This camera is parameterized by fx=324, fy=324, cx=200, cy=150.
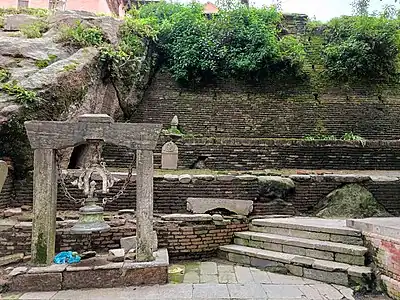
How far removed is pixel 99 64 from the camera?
29.6 feet

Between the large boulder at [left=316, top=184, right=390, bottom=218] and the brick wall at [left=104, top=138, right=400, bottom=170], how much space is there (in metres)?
1.88

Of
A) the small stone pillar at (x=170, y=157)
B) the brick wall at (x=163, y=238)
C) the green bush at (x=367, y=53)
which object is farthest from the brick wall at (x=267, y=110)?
the brick wall at (x=163, y=238)

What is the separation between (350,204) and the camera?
705 centimetres

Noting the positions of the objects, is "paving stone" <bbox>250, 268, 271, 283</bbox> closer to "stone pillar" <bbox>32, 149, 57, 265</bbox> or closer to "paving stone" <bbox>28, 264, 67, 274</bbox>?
"paving stone" <bbox>28, 264, 67, 274</bbox>

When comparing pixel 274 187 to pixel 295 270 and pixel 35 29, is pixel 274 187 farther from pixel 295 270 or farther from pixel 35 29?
pixel 35 29

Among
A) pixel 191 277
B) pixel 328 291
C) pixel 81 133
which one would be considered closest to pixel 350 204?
pixel 328 291

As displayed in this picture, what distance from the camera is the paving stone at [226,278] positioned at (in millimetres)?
4866

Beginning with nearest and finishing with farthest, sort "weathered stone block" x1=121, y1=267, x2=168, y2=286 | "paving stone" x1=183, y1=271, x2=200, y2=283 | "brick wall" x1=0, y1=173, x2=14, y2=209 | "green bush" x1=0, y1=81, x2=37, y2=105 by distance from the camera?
"weathered stone block" x1=121, y1=267, x2=168, y2=286 → "paving stone" x1=183, y1=271, x2=200, y2=283 → "brick wall" x1=0, y1=173, x2=14, y2=209 → "green bush" x1=0, y1=81, x2=37, y2=105

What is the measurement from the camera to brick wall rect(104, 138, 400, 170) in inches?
347

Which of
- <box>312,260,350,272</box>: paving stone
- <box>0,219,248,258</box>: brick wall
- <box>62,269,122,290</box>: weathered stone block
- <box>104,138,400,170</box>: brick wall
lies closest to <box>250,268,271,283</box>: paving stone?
<box>312,260,350,272</box>: paving stone

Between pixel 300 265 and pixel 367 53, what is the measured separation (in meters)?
10.1

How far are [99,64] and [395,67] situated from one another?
11.1 meters

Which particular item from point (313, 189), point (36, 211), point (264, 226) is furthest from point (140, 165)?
point (313, 189)

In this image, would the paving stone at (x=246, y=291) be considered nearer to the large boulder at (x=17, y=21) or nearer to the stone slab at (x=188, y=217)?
the stone slab at (x=188, y=217)
